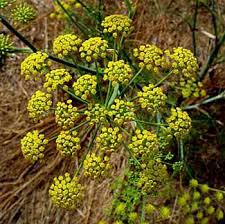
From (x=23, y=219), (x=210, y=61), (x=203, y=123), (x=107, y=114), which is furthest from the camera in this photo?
(x=23, y=219)

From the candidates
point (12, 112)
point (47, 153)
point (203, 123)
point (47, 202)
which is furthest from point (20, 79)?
point (203, 123)

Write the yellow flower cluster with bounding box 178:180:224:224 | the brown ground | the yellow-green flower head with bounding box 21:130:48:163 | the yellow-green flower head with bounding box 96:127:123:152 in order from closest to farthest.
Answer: the yellow-green flower head with bounding box 96:127:123:152, the yellow-green flower head with bounding box 21:130:48:163, the yellow flower cluster with bounding box 178:180:224:224, the brown ground

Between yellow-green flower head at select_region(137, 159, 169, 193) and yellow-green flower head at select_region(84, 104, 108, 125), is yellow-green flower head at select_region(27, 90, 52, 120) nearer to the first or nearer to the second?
yellow-green flower head at select_region(84, 104, 108, 125)

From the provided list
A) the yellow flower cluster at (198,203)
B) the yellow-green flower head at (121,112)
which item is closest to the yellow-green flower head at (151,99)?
the yellow-green flower head at (121,112)

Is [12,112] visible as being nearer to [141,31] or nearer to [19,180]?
[19,180]

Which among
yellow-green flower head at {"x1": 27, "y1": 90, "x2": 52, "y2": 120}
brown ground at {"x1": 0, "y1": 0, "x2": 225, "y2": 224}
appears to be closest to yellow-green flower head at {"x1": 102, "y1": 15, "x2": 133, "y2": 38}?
yellow-green flower head at {"x1": 27, "y1": 90, "x2": 52, "y2": 120}

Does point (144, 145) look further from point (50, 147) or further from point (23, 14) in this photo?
point (50, 147)

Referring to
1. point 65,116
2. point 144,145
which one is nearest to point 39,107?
point 65,116
